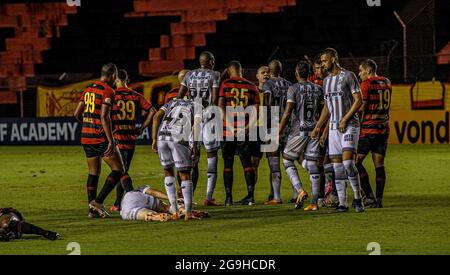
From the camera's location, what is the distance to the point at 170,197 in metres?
13.3

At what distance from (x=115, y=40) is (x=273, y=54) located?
812cm

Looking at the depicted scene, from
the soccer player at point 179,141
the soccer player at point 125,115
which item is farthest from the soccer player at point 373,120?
the soccer player at point 125,115

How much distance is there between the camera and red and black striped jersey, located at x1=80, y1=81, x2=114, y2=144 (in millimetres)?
13883

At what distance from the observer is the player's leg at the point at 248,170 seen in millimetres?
15500

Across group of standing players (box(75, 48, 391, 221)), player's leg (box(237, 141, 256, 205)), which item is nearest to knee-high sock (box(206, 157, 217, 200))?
group of standing players (box(75, 48, 391, 221))

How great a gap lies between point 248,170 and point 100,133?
8.70 feet

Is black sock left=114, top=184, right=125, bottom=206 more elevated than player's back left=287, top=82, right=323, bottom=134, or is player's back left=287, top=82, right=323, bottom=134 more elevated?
player's back left=287, top=82, right=323, bottom=134

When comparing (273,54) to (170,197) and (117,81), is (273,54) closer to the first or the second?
(117,81)

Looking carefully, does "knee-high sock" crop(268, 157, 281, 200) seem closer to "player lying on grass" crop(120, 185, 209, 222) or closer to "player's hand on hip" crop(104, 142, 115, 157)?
"player lying on grass" crop(120, 185, 209, 222)

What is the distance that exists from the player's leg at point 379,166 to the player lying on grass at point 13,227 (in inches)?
205

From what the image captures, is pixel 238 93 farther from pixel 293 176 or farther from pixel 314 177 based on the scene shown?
pixel 314 177

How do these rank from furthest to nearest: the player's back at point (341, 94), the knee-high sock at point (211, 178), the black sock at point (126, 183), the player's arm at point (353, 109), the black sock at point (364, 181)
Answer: the knee-high sock at point (211, 178) → the black sock at point (364, 181) → the black sock at point (126, 183) → the player's back at point (341, 94) → the player's arm at point (353, 109)

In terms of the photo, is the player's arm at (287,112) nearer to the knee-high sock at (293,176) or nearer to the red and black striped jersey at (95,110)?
the knee-high sock at (293,176)
